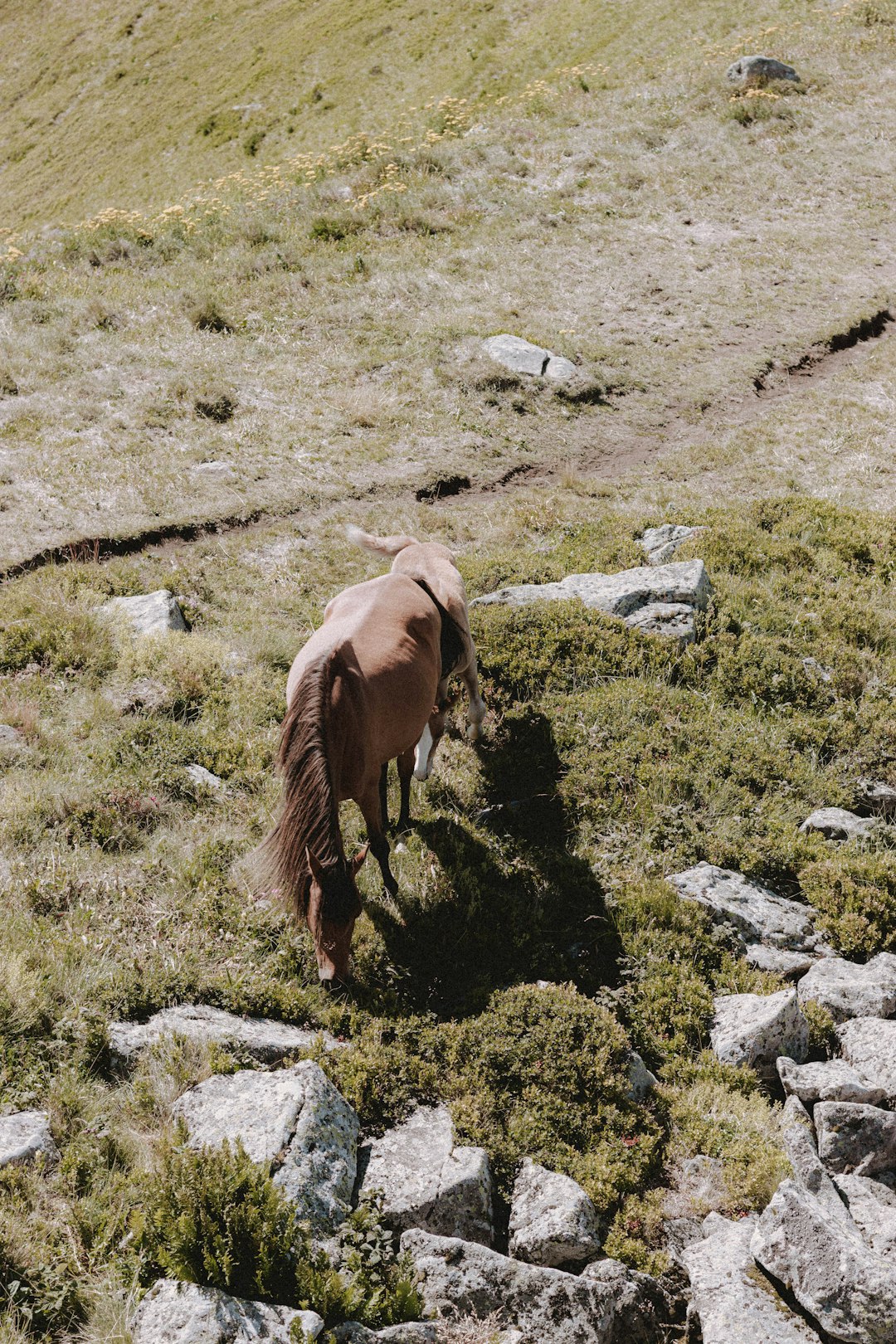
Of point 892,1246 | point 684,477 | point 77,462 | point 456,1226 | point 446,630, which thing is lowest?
point 684,477

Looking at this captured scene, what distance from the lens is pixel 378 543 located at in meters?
9.55

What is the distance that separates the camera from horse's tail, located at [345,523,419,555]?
933 cm

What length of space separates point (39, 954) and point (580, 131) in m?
31.4

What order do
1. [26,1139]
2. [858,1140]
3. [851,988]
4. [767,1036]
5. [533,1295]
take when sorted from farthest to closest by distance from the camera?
[851,988], [767,1036], [858,1140], [26,1139], [533,1295]

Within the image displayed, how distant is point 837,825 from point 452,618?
4187 mm

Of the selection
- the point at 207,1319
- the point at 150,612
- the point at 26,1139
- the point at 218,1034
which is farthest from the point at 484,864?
the point at 150,612

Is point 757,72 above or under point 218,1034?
above

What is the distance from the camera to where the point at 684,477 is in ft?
53.7

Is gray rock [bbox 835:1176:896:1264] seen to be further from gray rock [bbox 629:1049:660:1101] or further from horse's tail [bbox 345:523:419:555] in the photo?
horse's tail [bbox 345:523:419:555]

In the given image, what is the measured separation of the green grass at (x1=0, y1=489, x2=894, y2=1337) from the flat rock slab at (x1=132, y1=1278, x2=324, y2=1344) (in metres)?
0.46

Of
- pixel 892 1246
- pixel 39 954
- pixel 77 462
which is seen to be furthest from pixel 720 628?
pixel 77 462

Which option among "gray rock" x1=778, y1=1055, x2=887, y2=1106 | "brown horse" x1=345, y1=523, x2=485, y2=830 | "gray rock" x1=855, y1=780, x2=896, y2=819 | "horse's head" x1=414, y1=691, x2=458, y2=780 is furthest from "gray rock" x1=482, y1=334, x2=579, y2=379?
"gray rock" x1=778, y1=1055, x2=887, y2=1106

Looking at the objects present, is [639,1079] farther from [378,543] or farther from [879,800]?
[378,543]

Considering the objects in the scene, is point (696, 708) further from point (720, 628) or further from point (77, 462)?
point (77, 462)
